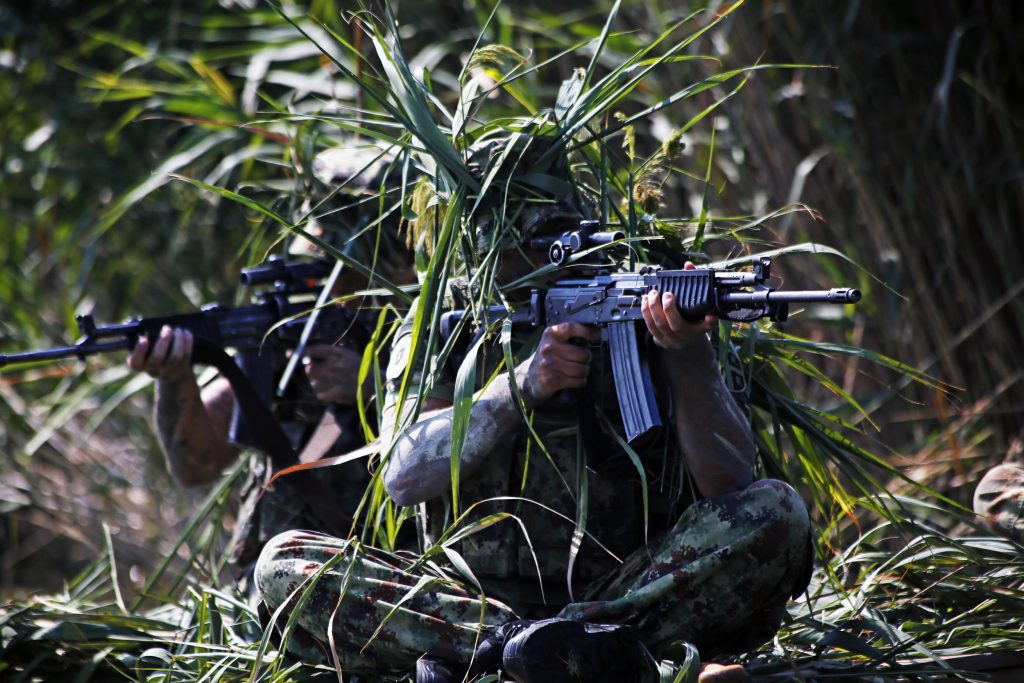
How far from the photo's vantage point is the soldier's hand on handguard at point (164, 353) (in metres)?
3.14

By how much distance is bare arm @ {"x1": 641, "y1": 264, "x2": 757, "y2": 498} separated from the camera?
7.25ft

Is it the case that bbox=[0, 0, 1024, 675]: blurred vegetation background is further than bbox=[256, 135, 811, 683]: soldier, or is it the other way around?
bbox=[0, 0, 1024, 675]: blurred vegetation background

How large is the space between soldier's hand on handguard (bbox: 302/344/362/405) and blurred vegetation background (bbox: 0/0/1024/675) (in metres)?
0.49

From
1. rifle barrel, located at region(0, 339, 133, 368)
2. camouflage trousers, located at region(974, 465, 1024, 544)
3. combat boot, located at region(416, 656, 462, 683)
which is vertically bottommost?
camouflage trousers, located at region(974, 465, 1024, 544)

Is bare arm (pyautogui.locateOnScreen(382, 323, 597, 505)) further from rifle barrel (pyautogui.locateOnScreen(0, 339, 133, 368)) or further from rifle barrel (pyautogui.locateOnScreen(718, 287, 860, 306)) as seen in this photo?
rifle barrel (pyautogui.locateOnScreen(0, 339, 133, 368))

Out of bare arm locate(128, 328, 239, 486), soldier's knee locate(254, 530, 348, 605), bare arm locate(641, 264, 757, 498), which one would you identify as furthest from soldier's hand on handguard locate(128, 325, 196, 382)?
bare arm locate(641, 264, 757, 498)

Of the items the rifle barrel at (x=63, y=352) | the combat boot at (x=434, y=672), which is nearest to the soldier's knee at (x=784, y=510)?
the combat boot at (x=434, y=672)

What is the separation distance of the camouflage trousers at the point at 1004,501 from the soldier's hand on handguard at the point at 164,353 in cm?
211

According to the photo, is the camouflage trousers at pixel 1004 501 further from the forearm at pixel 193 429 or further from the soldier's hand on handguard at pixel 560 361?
the forearm at pixel 193 429

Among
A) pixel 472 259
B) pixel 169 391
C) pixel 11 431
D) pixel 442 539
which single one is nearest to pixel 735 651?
pixel 442 539

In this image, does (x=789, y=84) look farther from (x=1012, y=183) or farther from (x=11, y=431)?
(x=11, y=431)

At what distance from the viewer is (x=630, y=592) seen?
2219 millimetres

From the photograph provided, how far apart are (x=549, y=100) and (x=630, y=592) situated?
2.88 m

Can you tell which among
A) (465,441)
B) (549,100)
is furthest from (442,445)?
(549,100)
